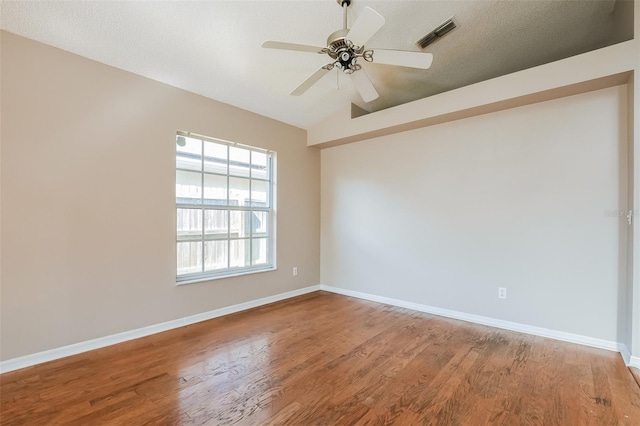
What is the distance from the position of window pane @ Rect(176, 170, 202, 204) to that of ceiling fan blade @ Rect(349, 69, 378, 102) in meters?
2.12

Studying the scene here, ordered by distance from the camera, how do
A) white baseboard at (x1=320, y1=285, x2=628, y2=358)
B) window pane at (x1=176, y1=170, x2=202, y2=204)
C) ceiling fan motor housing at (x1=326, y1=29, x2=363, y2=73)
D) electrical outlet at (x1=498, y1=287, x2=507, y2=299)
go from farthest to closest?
1. window pane at (x1=176, y1=170, x2=202, y2=204)
2. electrical outlet at (x1=498, y1=287, x2=507, y2=299)
3. white baseboard at (x1=320, y1=285, x2=628, y2=358)
4. ceiling fan motor housing at (x1=326, y1=29, x2=363, y2=73)

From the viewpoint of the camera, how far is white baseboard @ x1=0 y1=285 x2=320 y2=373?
232 cm

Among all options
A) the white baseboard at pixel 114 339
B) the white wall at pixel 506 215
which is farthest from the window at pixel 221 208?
the white wall at pixel 506 215

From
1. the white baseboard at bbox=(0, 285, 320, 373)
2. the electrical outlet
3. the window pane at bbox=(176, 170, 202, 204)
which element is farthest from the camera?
the window pane at bbox=(176, 170, 202, 204)

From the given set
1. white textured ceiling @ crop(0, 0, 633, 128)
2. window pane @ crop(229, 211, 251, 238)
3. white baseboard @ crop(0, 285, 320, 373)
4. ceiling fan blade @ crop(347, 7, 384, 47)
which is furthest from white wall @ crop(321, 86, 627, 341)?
ceiling fan blade @ crop(347, 7, 384, 47)

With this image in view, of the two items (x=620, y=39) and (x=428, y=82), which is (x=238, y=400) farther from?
(x=620, y=39)

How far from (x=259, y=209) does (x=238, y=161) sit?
2.39 ft

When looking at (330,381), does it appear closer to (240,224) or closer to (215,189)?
(240,224)

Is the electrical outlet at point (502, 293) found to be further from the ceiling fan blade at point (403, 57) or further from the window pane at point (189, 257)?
the window pane at point (189, 257)

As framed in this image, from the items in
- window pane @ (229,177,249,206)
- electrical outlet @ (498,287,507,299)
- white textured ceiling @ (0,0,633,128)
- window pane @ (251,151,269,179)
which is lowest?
electrical outlet @ (498,287,507,299)

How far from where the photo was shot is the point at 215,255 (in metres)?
3.69

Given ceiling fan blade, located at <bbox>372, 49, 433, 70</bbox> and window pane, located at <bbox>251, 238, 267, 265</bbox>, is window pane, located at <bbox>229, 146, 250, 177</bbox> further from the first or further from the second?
ceiling fan blade, located at <bbox>372, 49, 433, 70</bbox>

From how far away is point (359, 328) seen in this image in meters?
3.20

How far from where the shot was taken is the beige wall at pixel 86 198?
2326mm
